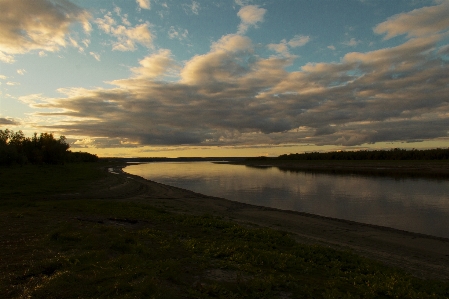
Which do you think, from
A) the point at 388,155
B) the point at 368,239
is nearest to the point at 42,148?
the point at 368,239

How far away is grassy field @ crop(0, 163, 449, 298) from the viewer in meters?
6.69

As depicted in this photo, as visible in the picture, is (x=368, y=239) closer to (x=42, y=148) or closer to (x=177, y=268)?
(x=177, y=268)

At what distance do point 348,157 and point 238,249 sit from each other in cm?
13961

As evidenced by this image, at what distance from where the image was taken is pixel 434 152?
106688 mm

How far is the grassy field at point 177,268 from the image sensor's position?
6.69 meters

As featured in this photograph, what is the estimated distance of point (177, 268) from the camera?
8.20m

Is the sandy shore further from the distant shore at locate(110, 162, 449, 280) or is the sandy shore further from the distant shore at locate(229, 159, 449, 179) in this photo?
the distant shore at locate(229, 159, 449, 179)

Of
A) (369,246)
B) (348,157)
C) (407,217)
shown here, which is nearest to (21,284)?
(369,246)

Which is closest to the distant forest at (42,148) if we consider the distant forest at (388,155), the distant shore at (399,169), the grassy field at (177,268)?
the distant shore at (399,169)

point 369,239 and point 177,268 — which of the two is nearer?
point 177,268

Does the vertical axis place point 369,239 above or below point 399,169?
below

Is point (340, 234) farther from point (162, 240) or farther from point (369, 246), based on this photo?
point (162, 240)

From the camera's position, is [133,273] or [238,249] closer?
[133,273]

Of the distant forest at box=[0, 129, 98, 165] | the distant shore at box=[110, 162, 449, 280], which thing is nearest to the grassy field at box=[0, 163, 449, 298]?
the distant shore at box=[110, 162, 449, 280]
